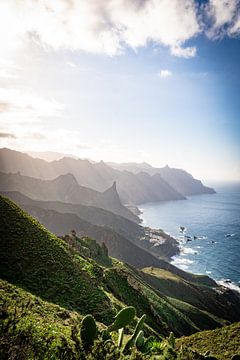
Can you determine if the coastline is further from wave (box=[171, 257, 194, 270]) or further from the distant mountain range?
the distant mountain range

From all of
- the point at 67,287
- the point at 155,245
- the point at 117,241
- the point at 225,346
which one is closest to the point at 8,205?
the point at 67,287

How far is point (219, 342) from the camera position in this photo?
830 inches

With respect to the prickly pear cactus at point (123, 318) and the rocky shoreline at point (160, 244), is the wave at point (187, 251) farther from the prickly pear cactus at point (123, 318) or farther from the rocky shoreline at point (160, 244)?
the prickly pear cactus at point (123, 318)

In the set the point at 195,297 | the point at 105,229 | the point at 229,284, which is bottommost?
the point at 229,284

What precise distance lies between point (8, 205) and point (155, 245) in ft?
432

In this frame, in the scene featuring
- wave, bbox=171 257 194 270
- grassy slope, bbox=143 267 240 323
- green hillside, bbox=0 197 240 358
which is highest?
green hillside, bbox=0 197 240 358

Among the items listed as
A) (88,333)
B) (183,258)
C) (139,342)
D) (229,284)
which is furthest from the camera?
(183,258)

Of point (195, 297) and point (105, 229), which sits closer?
point (195, 297)

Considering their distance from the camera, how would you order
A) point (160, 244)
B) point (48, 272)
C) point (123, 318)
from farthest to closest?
point (160, 244), point (48, 272), point (123, 318)

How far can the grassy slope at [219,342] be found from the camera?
62.0ft

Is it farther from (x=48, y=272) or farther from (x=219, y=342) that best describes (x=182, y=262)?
(x=48, y=272)

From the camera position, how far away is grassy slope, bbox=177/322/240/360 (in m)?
18.9

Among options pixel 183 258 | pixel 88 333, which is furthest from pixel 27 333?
pixel 183 258

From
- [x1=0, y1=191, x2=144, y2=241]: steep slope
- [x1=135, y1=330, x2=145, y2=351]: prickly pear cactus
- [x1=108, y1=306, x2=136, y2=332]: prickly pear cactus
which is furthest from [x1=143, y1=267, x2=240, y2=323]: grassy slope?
[x1=0, y1=191, x2=144, y2=241]: steep slope
